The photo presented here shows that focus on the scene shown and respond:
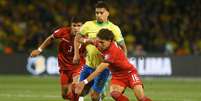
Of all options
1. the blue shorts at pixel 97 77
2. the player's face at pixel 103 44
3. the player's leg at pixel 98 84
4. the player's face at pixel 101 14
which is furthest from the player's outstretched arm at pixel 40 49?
the player's face at pixel 103 44

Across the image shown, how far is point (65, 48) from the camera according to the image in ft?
57.3

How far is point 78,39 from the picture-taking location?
1584 cm

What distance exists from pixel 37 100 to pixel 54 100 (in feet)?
1.52

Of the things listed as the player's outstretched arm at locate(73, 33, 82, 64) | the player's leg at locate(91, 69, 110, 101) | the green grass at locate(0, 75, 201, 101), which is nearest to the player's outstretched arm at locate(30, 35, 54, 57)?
the player's outstretched arm at locate(73, 33, 82, 64)

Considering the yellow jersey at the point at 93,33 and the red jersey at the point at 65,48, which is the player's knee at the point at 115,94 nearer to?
the yellow jersey at the point at 93,33

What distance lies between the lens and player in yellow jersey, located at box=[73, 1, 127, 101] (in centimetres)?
1545

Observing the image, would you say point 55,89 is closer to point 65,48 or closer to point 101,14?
point 65,48

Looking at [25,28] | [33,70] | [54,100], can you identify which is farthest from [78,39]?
[25,28]

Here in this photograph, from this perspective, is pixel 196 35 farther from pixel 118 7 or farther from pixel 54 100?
pixel 54 100

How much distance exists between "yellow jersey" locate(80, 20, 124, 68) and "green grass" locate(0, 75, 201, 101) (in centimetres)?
449

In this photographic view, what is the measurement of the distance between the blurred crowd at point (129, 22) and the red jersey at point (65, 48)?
16905 mm

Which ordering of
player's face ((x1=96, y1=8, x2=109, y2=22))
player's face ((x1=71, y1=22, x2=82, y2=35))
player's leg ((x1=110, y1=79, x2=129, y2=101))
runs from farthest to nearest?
player's face ((x1=71, y1=22, x2=82, y2=35))
player's face ((x1=96, y1=8, x2=109, y2=22))
player's leg ((x1=110, y1=79, x2=129, y2=101))

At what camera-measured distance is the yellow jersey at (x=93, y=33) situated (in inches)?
613

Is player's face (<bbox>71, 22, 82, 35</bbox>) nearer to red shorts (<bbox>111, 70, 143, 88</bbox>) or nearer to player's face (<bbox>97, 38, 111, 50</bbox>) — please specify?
red shorts (<bbox>111, 70, 143, 88</bbox>)
